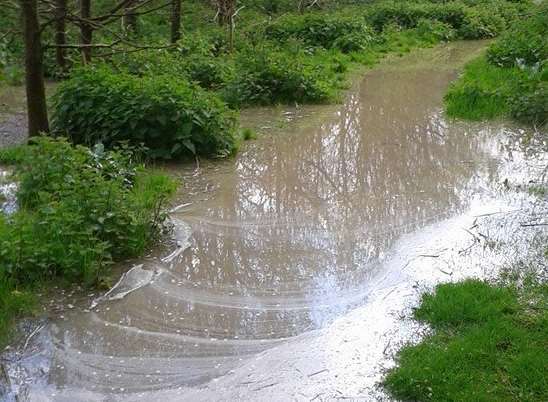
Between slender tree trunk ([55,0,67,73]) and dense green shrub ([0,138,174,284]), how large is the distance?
2.25 m

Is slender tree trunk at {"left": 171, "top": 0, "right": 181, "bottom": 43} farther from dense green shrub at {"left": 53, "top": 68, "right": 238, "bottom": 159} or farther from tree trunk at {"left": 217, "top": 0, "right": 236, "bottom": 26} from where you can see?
dense green shrub at {"left": 53, "top": 68, "right": 238, "bottom": 159}

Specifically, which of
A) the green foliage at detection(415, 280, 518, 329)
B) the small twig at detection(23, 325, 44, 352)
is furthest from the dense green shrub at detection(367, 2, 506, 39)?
the small twig at detection(23, 325, 44, 352)

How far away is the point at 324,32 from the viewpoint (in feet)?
64.9

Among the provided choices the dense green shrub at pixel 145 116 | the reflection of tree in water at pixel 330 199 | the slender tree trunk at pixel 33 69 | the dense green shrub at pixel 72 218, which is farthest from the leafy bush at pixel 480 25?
the dense green shrub at pixel 72 218

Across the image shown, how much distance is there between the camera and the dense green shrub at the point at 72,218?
20.4 feet

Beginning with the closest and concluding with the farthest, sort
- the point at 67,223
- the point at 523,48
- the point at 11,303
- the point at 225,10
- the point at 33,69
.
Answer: the point at 11,303 → the point at 67,223 → the point at 33,69 → the point at 523,48 → the point at 225,10

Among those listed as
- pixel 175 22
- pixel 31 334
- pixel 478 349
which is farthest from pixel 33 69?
pixel 175 22

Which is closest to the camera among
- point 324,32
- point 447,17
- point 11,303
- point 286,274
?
point 11,303

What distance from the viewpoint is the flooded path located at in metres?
5.02

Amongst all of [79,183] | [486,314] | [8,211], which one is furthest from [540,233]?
[8,211]

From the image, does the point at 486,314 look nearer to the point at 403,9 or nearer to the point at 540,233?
the point at 540,233

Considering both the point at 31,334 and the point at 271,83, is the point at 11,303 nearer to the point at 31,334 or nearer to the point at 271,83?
the point at 31,334

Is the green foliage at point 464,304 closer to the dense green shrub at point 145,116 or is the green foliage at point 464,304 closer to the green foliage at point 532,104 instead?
the dense green shrub at point 145,116

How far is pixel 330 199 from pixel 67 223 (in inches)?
135
